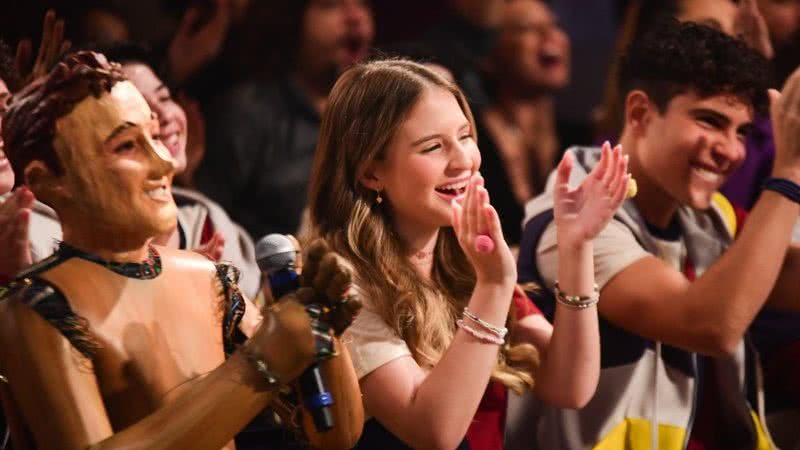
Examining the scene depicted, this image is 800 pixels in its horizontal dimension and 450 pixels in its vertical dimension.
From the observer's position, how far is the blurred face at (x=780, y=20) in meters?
2.62

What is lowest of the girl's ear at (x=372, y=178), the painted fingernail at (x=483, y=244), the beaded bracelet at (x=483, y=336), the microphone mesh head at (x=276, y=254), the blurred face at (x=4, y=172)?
the beaded bracelet at (x=483, y=336)

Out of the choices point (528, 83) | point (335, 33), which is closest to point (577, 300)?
point (335, 33)

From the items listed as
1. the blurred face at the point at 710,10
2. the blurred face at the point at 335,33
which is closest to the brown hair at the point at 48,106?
the blurred face at the point at 710,10

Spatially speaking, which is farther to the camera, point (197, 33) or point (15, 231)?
point (197, 33)

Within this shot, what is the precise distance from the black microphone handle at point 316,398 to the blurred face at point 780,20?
5.61ft

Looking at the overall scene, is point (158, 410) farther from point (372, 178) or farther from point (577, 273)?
point (577, 273)

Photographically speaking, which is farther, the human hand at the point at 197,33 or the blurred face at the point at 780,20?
the human hand at the point at 197,33

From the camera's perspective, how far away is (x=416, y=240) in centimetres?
170

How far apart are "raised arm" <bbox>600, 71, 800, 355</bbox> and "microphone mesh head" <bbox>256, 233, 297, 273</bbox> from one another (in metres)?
0.79

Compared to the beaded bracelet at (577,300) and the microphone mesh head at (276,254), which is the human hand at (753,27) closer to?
the beaded bracelet at (577,300)

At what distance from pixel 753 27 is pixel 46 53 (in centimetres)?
136

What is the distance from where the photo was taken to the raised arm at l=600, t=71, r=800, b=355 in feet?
5.94

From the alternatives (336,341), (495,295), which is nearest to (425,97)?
(495,295)

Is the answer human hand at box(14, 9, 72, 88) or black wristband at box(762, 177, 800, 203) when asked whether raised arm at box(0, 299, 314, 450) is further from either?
black wristband at box(762, 177, 800, 203)
